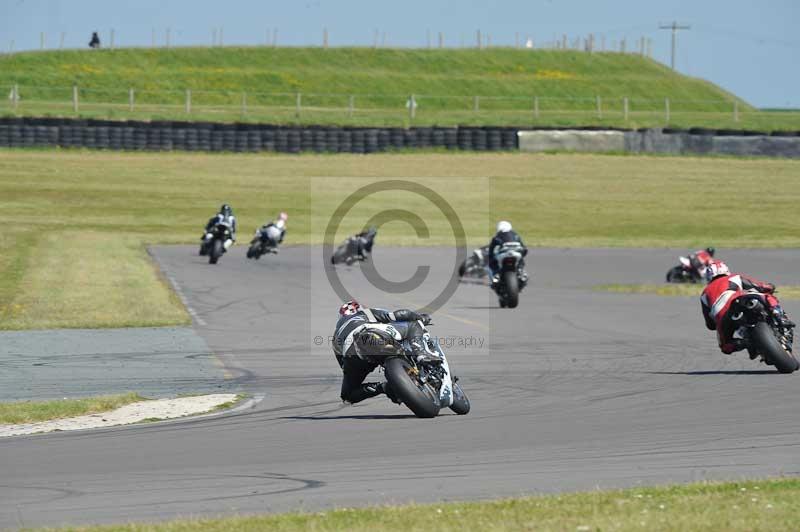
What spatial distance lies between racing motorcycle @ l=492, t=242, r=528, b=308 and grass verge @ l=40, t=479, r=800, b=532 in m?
14.9

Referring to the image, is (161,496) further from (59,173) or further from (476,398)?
(59,173)

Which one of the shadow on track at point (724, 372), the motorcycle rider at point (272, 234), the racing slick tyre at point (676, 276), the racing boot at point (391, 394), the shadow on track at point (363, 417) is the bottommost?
the racing slick tyre at point (676, 276)

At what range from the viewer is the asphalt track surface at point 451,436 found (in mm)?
9203

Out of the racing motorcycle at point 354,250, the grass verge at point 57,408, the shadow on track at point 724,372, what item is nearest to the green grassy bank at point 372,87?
the racing motorcycle at point 354,250

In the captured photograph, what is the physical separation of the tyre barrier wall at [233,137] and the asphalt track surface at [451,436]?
114ft

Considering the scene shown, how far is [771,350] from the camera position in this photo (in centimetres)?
1501

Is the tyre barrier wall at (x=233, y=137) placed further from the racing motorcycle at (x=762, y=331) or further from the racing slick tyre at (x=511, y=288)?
the racing motorcycle at (x=762, y=331)

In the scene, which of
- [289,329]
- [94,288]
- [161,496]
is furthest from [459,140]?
[161,496]

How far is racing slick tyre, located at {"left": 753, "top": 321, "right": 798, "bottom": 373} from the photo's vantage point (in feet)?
49.2

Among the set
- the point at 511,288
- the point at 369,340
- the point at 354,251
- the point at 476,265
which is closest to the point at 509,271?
the point at 511,288

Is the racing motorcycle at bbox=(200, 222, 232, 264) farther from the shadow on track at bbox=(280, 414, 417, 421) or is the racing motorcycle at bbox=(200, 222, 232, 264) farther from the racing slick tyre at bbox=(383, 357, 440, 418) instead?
the racing slick tyre at bbox=(383, 357, 440, 418)

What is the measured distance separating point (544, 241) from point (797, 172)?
56.0 feet

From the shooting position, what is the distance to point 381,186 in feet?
171

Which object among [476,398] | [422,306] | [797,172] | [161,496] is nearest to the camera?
→ [161,496]
